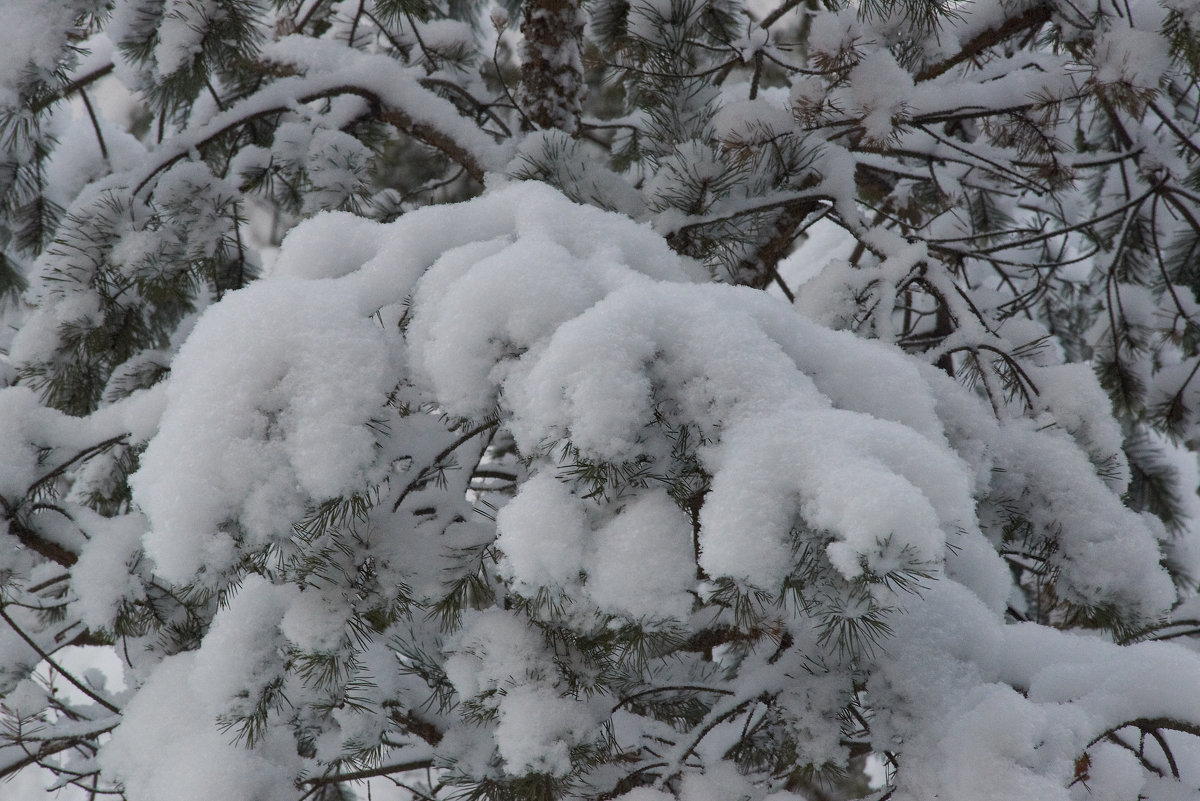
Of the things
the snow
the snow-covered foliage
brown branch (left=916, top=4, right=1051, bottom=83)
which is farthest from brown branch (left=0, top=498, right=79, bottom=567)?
brown branch (left=916, top=4, right=1051, bottom=83)

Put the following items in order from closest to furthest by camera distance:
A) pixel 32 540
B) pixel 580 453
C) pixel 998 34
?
pixel 580 453, pixel 32 540, pixel 998 34

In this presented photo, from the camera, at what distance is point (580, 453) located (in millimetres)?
1030

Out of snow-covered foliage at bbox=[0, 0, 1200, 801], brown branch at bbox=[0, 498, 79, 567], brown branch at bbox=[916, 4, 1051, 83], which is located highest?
brown branch at bbox=[916, 4, 1051, 83]

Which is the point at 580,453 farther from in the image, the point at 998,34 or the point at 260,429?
the point at 998,34

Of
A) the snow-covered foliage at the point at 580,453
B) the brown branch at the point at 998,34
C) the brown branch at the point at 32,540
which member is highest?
the brown branch at the point at 998,34

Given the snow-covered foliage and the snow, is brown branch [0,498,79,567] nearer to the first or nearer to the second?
the snow-covered foliage

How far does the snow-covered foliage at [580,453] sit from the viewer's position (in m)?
1.08

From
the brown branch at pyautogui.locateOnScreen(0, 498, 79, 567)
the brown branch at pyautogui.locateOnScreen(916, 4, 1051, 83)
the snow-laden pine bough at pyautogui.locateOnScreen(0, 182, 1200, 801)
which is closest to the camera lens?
the snow-laden pine bough at pyautogui.locateOnScreen(0, 182, 1200, 801)

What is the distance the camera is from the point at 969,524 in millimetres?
1071

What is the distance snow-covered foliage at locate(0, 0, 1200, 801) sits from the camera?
1.08m

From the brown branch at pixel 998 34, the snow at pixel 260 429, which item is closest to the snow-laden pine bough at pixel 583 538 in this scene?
the snow at pixel 260 429

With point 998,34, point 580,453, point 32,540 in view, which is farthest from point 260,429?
point 998,34

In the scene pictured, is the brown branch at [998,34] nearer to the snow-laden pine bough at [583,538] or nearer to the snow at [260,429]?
the snow-laden pine bough at [583,538]

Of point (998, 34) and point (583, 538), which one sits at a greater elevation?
Answer: point (998, 34)
